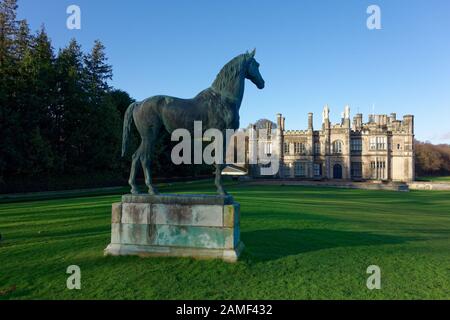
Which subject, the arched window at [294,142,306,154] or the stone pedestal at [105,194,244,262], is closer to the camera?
the stone pedestal at [105,194,244,262]

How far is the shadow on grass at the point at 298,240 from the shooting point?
7.29 m

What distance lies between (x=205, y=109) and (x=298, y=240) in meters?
4.35

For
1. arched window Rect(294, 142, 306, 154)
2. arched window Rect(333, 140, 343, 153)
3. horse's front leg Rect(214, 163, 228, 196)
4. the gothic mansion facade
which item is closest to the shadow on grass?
horse's front leg Rect(214, 163, 228, 196)

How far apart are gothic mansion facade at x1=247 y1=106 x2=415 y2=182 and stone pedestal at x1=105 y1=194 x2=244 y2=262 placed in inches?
2243

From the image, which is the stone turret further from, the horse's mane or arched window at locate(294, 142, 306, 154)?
the horse's mane

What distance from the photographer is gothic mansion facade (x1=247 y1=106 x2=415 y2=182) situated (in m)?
59.5

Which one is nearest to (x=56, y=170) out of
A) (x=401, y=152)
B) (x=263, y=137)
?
(x=263, y=137)

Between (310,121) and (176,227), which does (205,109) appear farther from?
(310,121)

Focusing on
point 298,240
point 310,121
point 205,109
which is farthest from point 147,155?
point 310,121

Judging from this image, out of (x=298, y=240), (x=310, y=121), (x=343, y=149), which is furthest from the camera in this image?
(x=310, y=121)

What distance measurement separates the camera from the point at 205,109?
7.09 m

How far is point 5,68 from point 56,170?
1074 centimetres
